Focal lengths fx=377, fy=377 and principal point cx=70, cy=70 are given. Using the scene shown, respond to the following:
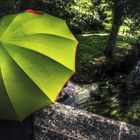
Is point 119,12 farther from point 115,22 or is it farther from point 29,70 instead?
point 29,70

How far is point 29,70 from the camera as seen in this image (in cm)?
779

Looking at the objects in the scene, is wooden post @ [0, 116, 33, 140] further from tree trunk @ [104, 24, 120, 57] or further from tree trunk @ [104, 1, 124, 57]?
tree trunk @ [104, 24, 120, 57]

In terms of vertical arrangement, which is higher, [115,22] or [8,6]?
[8,6]

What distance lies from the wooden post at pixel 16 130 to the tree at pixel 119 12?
694cm

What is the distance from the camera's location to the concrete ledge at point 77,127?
37.6 feet

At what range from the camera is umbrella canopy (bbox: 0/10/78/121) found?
7707 millimetres

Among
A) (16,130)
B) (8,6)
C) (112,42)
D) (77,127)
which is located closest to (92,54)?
(112,42)

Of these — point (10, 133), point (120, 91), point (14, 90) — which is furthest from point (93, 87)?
point (14, 90)

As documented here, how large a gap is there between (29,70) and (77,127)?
4.49m

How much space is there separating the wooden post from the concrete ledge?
38cm

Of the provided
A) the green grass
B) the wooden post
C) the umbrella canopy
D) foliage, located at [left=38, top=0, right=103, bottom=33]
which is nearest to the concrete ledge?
the wooden post

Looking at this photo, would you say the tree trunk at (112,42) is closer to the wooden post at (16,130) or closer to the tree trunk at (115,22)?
the tree trunk at (115,22)

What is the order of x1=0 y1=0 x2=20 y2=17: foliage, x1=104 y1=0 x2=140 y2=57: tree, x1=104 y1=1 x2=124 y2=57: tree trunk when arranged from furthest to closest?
x1=104 y1=1 x2=124 y2=57: tree trunk → x1=0 y1=0 x2=20 y2=17: foliage → x1=104 y1=0 x2=140 y2=57: tree

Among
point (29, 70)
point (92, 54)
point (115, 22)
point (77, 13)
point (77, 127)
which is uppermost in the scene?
point (29, 70)
